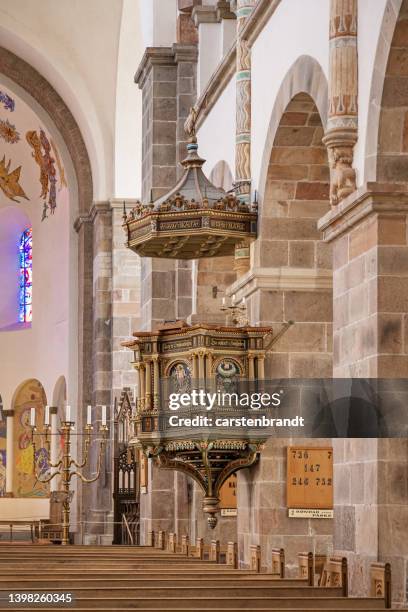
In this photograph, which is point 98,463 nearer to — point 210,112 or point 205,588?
point 210,112

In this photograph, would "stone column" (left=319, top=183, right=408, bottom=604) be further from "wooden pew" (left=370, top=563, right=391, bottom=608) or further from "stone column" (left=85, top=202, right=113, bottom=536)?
"stone column" (left=85, top=202, right=113, bottom=536)

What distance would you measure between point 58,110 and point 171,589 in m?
15.3

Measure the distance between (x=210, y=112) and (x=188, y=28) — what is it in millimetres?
1710

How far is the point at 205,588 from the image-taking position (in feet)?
24.4

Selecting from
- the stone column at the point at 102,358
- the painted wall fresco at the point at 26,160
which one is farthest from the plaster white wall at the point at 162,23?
the painted wall fresco at the point at 26,160

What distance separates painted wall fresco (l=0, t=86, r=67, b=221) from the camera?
81.3ft

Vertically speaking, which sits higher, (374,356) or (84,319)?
(84,319)

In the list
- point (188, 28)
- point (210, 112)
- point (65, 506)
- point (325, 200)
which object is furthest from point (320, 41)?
point (65, 506)

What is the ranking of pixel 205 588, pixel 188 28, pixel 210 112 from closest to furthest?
pixel 205 588
pixel 210 112
pixel 188 28

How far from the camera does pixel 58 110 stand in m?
21.8

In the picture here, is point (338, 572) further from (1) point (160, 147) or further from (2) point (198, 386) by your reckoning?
(1) point (160, 147)

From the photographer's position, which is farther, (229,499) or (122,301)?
(122,301)

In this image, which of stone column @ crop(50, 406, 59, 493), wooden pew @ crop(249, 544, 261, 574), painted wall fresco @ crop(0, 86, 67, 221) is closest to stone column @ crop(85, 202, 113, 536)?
painted wall fresco @ crop(0, 86, 67, 221)

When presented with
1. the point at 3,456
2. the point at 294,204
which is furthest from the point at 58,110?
the point at 294,204
